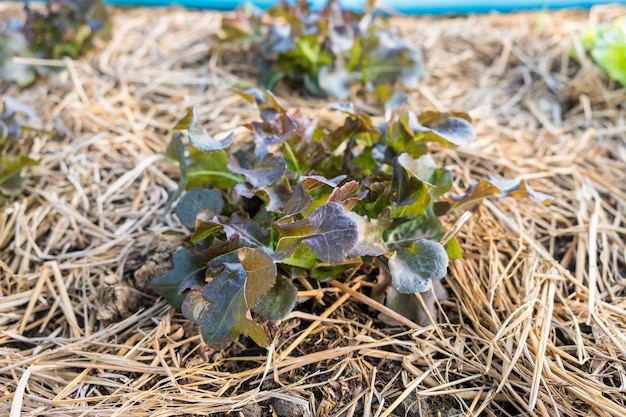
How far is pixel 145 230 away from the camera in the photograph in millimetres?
1623

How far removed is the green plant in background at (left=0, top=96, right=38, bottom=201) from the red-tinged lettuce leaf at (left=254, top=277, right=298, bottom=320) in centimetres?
98

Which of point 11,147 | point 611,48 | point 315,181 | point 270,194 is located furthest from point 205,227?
point 611,48

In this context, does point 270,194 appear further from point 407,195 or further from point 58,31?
point 58,31

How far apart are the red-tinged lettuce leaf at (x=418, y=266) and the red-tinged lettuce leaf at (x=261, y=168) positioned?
1.19 ft

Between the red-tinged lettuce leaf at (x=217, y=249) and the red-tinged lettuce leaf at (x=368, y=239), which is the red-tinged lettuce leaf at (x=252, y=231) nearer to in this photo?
the red-tinged lettuce leaf at (x=217, y=249)

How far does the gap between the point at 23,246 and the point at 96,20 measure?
4.35 feet

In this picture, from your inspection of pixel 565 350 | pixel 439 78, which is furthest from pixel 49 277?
pixel 439 78

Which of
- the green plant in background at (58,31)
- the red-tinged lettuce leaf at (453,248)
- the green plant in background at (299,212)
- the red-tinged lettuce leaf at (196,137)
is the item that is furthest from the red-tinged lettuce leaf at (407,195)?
the green plant in background at (58,31)

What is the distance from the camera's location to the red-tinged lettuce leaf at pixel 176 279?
4.31 feet

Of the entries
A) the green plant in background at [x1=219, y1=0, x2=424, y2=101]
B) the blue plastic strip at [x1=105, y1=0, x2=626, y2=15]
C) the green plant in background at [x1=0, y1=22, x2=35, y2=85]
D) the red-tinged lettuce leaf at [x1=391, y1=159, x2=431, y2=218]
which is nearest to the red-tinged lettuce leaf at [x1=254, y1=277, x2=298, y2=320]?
the red-tinged lettuce leaf at [x1=391, y1=159, x2=431, y2=218]

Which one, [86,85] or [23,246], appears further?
[86,85]

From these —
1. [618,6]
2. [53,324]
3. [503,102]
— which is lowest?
[53,324]

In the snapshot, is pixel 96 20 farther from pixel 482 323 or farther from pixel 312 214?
pixel 482 323

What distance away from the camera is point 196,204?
1.40 metres
